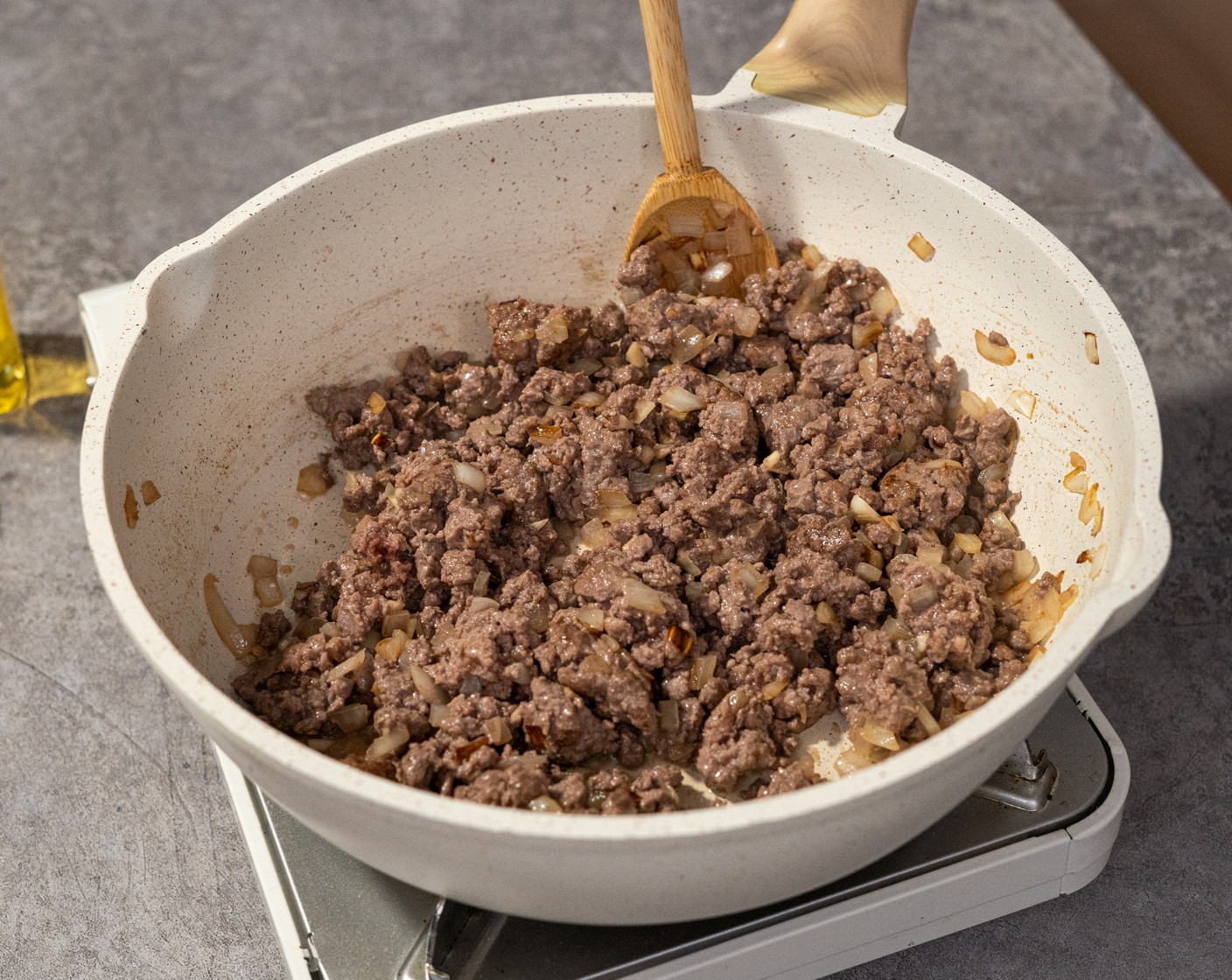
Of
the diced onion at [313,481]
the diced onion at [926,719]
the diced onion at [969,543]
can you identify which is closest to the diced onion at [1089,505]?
the diced onion at [969,543]

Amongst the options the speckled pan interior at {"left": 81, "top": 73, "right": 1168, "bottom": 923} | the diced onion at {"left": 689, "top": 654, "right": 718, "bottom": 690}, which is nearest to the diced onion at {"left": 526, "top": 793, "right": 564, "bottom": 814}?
the speckled pan interior at {"left": 81, "top": 73, "right": 1168, "bottom": 923}

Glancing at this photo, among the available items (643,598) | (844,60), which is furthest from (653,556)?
(844,60)

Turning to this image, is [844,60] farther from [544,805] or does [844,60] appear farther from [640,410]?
[544,805]

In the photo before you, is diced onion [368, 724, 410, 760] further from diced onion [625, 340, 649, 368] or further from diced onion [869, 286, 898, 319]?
diced onion [869, 286, 898, 319]

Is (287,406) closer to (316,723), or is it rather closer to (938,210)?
(316,723)

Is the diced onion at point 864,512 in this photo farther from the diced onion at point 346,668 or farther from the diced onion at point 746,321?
the diced onion at point 346,668

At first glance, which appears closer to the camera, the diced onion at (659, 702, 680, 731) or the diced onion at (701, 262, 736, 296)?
the diced onion at (659, 702, 680, 731)
